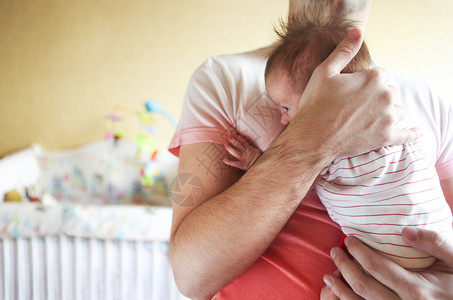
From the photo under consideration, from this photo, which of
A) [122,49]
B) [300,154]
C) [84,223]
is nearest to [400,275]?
[300,154]

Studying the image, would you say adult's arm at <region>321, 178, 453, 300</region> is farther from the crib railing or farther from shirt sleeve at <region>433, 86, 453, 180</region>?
the crib railing

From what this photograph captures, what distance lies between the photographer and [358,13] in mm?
756

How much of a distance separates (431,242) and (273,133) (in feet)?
1.10

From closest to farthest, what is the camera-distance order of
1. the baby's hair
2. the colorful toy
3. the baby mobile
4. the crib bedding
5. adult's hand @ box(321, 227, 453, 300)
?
adult's hand @ box(321, 227, 453, 300), the baby's hair, the crib bedding, the colorful toy, the baby mobile

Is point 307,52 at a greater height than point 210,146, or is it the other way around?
point 307,52

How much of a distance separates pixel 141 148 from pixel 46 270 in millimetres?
1283

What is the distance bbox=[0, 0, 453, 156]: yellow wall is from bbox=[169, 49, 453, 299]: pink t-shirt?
2.10 m

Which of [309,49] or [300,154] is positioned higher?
[309,49]

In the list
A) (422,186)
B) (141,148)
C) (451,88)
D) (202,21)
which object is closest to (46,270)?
(141,148)

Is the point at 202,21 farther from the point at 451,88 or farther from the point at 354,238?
the point at 354,238

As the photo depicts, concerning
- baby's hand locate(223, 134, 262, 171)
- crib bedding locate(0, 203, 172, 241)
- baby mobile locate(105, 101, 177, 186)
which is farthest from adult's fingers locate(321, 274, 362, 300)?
baby mobile locate(105, 101, 177, 186)

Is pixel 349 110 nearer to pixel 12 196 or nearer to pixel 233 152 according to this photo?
pixel 233 152

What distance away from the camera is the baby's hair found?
0.60 metres

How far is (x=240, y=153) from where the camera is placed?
24.2 inches
